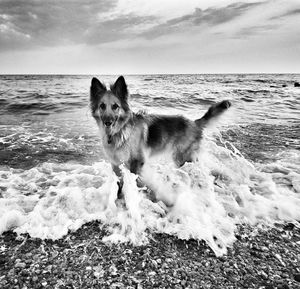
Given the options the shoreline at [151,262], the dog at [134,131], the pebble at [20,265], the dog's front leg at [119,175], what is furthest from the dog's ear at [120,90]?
the pebble at [20,265]

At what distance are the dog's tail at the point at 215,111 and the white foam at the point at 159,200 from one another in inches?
19.7

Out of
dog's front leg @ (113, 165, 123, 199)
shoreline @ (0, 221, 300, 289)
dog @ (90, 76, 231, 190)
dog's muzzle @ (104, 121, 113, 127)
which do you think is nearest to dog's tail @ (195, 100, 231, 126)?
dog @ (90, 76, 231, 190)

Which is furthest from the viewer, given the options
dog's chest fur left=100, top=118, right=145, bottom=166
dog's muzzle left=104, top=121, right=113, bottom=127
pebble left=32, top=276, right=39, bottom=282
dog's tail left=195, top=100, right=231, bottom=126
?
dog's tail left=195, top=100, right=231, bottom=126

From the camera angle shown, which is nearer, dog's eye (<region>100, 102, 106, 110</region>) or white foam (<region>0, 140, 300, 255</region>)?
white foam (<region>0, 140, 300, 255</region>)

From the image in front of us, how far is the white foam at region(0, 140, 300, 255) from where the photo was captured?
3.59m

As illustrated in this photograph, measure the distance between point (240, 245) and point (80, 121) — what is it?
375 inches

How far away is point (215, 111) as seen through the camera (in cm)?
563

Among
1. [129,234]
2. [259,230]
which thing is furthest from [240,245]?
[129,234]

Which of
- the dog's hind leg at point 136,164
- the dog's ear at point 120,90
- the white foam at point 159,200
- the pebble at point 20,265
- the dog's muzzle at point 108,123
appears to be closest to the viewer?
the pebble at point 20,265

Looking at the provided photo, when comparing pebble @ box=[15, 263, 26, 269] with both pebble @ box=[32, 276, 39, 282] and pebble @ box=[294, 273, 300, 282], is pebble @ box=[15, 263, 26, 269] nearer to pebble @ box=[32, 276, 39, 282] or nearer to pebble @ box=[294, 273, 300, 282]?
pebble @ box=[32, 276, 39, 282]

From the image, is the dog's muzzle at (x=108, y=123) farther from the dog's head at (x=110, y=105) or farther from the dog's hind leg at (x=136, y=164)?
the dog's hind leg at (x=136, y=164)

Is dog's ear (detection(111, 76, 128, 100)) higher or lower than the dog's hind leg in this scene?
higher

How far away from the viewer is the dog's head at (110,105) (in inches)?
171

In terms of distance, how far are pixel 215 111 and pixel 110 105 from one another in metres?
2.45
